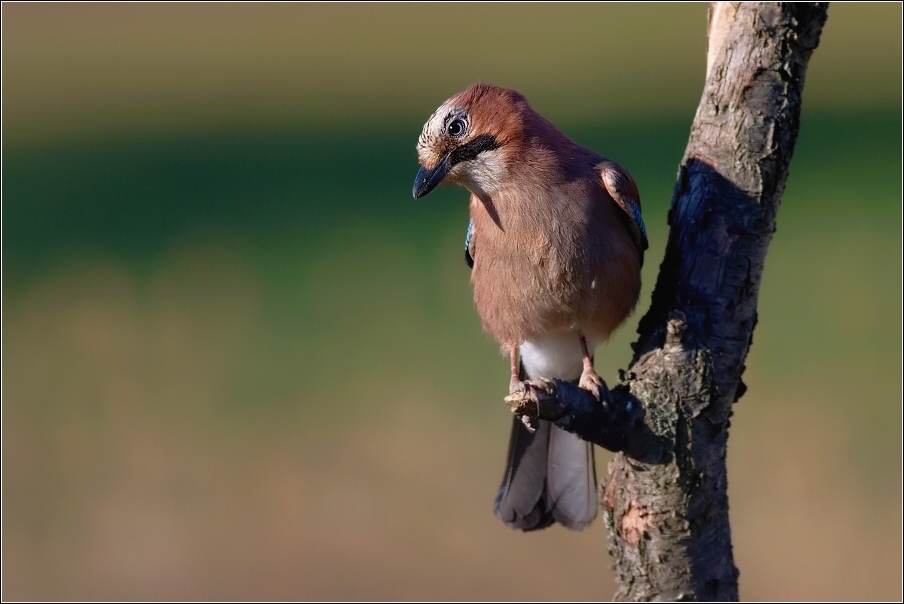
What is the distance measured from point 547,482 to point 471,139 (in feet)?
5.07

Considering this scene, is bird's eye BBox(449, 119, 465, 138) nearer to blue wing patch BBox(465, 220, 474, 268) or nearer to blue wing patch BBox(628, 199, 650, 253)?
blue wing patch BBox(465, 220, 474, 268)

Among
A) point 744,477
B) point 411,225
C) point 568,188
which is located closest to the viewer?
point 568,188

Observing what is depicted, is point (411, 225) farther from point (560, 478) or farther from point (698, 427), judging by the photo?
point (698, 427)

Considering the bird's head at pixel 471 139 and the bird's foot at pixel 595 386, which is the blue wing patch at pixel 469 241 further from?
the bird's foot at pixel 595 386

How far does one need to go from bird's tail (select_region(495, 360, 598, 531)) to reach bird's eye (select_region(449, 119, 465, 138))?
1293 millimetres

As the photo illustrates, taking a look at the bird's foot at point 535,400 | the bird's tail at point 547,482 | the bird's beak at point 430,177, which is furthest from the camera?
the bird's tail at point 547,482

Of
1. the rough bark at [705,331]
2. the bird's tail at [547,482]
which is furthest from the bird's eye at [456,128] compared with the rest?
the bird's tail at [547,482]

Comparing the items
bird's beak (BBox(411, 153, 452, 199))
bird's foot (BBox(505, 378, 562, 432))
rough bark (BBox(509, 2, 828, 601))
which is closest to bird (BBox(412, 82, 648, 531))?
bird's beak (BBox(411, 153, 452, 199))

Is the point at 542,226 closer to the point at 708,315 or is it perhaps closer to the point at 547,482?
the point at 708,315

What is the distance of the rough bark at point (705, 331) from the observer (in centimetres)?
390

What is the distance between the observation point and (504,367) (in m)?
8.67

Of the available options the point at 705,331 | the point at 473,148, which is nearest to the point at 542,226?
the point at 473,148

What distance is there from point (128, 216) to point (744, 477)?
21.7 ft

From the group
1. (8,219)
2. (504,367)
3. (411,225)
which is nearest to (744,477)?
(504,367)
